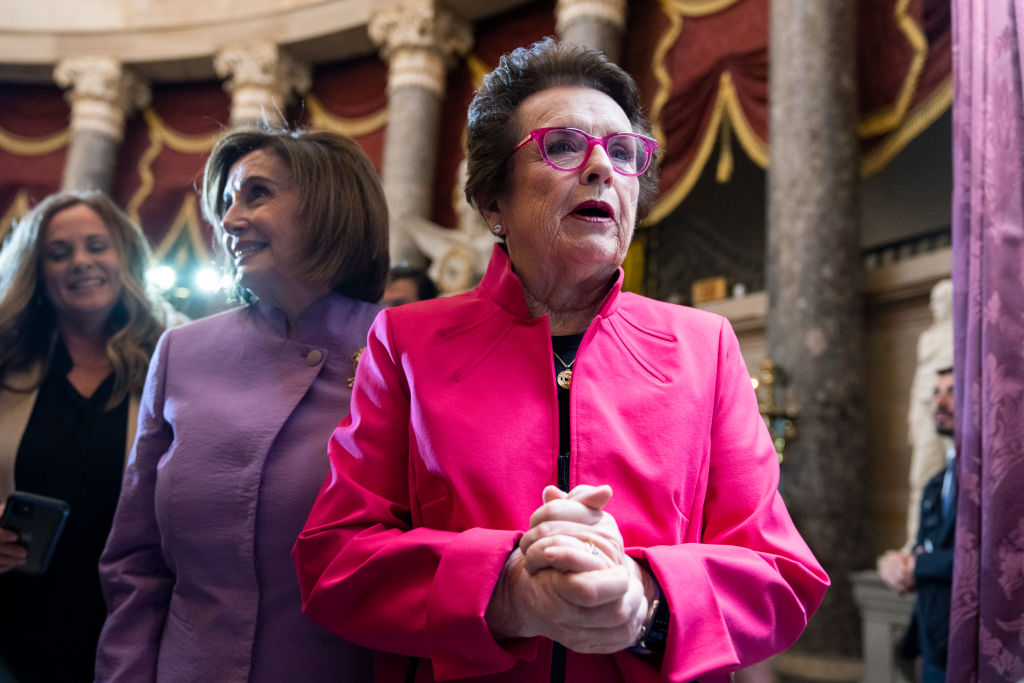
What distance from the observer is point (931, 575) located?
279 centimetres

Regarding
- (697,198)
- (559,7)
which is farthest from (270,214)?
(697,198)

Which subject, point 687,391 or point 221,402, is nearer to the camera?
point 687,391

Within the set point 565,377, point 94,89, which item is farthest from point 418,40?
point 565,377

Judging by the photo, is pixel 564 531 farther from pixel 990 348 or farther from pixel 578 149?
pixel 990 348

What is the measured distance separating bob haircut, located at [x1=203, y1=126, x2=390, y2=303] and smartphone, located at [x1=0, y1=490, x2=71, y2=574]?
58 centimetres

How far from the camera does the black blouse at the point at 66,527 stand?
1.75 meters

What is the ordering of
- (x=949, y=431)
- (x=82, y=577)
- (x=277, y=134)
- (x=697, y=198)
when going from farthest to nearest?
(x=697, y=198) < (x=949, y=431) < (x=82, y=577) < (x=277, y=134)

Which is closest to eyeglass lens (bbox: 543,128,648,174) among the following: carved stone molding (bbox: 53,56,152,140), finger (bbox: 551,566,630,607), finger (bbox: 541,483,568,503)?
finger (bbox: 541,483,568,503)

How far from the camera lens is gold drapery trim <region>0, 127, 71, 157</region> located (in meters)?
9.71

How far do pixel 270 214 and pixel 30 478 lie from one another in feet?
2.97

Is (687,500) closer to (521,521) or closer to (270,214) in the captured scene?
(521,521)

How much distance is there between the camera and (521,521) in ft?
3.56

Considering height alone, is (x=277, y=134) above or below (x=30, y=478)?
above

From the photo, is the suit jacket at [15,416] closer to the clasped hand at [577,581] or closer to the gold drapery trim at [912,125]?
the clasped hand at [577,581]
